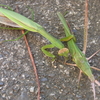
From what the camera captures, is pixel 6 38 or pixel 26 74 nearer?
pixel 26 74

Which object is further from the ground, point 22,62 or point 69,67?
point 22,62

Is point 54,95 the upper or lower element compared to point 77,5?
lower

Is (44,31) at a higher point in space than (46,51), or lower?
higher

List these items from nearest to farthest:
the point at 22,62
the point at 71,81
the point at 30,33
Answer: the point at 71,81
the point at 22,62
the point at 30,33

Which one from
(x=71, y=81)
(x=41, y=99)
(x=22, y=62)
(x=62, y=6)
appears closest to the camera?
(x=41, y=99)

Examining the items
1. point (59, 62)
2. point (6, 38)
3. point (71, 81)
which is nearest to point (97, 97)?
point (71, 81)

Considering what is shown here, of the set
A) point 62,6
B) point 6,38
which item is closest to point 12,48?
point 6,38

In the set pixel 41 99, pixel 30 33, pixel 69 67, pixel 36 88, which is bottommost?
pixel 41 99

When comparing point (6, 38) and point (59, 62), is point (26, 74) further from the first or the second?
point (6, 38)

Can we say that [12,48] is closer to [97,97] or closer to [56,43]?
[56,43]
